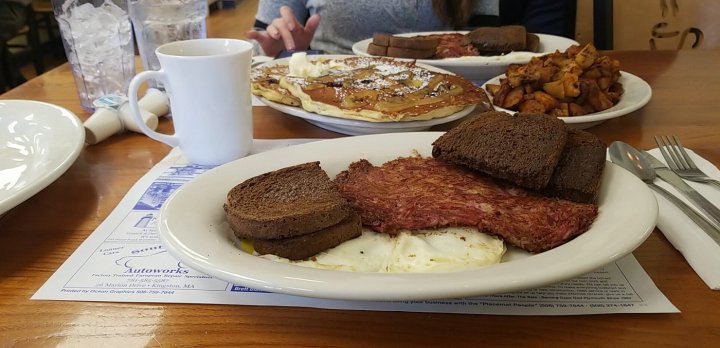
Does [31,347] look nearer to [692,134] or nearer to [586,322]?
[586,322]

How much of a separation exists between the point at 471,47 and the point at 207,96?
38.3 inches

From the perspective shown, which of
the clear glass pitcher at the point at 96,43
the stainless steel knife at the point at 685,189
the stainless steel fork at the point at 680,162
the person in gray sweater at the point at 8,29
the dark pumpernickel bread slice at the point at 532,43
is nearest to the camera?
the stainless steel knife at the point at 685,189

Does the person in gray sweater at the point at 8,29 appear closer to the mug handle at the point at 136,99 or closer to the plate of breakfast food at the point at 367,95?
the plate of breakfast food at the point at 367,95

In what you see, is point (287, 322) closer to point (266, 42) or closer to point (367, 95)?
point (367, 95)

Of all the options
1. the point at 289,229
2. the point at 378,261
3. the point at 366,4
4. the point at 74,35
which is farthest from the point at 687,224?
the point at 366,4

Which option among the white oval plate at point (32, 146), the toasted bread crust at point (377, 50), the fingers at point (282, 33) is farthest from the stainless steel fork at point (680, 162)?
the fingers at point (282, 33)

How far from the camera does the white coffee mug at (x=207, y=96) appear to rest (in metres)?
0.90

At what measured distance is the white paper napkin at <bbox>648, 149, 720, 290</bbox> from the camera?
2.05 ft

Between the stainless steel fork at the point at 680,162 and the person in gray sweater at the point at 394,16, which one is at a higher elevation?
the person in gray sweater at the point at 394,16

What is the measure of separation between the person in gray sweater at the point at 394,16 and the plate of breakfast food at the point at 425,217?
119cm

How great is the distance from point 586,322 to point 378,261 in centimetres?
23

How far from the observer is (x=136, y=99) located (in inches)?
37.6

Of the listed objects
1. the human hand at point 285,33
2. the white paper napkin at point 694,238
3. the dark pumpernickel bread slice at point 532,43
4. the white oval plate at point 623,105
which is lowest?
the white paper napkin at point 694,238

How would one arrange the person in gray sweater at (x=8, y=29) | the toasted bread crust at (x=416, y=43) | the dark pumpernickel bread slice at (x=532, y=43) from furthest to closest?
the person in gray sweater at (x=8, y=29), the dark pumpernickel bread slice at (x=532, y=43), the toasted bread crust at (x=416, y=43)
